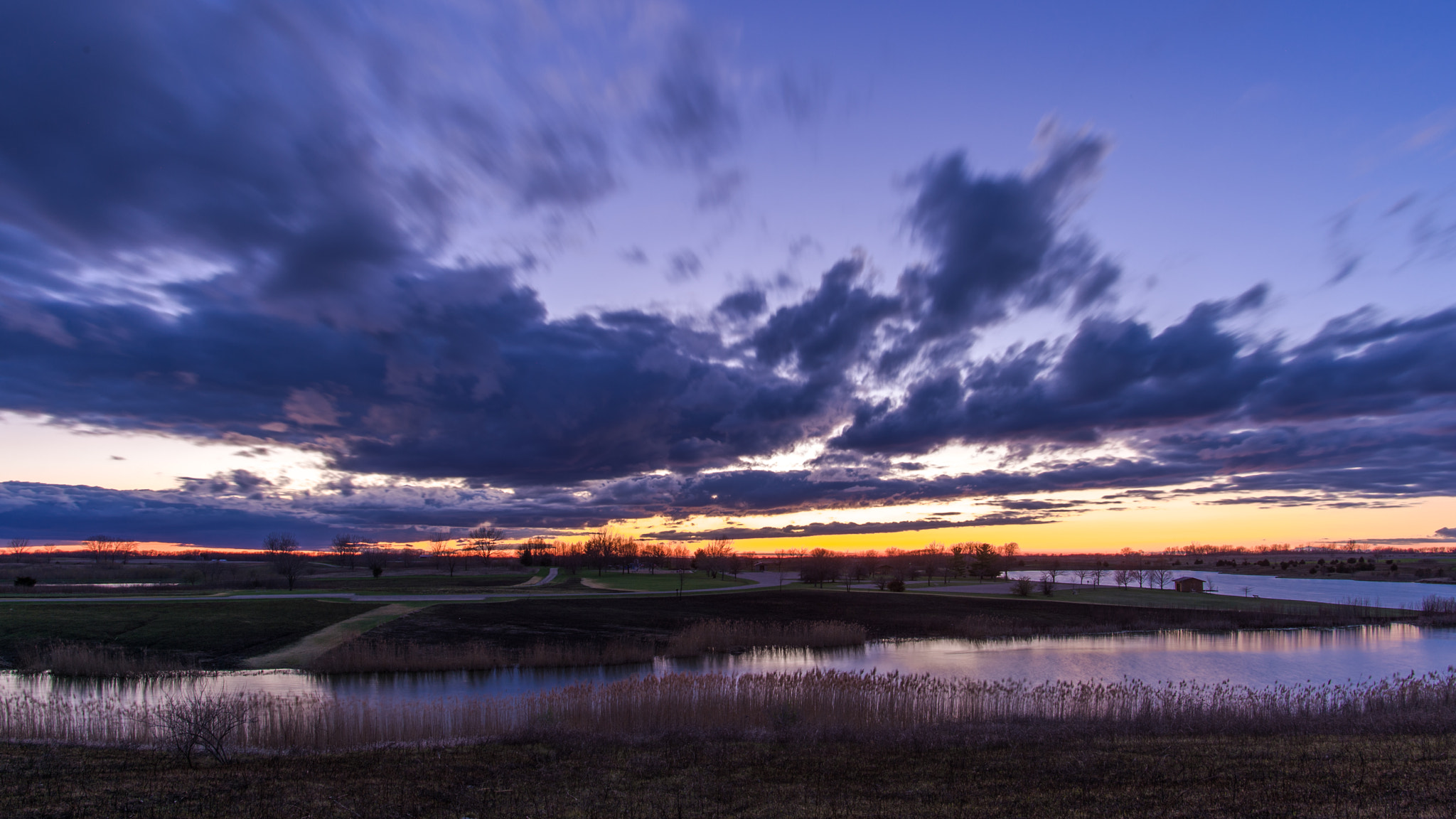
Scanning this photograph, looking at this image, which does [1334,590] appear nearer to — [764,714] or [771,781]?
[764,714]

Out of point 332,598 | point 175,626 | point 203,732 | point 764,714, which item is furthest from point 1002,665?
point 332,598

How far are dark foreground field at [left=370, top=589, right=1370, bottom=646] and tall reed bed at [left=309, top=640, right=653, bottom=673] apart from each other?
214 centimetres

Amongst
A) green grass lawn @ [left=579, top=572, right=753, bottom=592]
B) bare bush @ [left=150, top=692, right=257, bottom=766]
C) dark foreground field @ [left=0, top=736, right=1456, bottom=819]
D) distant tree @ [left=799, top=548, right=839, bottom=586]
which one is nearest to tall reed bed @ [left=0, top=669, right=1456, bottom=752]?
bare bush @ [left=150, top=692, right=257, bottom=766]

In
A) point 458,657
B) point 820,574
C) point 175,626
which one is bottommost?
point 820,574

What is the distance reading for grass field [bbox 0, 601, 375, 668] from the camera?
119ft

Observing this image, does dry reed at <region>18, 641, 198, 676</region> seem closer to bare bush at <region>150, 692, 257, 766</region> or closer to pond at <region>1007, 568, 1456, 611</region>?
bare bush at <region>150, 692, 257, 766</region>

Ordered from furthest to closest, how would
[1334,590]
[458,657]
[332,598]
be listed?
1. [1334,590]
2. [332,598]
3. [458,657]

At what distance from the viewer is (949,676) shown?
3519 centimetres

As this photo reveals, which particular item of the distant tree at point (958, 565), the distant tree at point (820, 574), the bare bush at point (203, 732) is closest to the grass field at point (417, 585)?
the distant tree at point (820, 574)

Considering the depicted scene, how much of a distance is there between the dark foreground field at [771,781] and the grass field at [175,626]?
962 inches

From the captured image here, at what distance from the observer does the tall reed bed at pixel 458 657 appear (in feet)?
114

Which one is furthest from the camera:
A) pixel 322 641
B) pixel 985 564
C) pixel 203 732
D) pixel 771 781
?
pixel 985 564

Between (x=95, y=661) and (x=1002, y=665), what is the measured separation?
146 ft

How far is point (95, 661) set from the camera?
3161 cm
